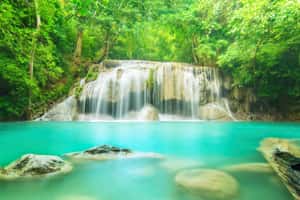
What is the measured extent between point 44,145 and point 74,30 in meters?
11.9

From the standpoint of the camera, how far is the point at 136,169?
283cm

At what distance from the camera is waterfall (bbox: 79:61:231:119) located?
11.9m

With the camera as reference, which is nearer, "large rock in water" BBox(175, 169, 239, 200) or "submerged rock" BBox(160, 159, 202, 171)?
"large rock in water" BBox(175, 169, 239, 200)

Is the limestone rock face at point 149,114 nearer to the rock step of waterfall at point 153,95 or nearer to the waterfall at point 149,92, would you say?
the rock step of waterfall at point 153,95

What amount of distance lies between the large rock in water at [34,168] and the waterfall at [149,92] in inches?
353

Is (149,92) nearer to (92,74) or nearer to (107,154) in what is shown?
(92,74)

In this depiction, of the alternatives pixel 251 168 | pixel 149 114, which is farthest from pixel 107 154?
pixel 149 114

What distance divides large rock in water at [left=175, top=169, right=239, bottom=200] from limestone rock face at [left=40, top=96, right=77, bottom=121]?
31.4 ft

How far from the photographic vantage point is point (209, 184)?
2178 mm

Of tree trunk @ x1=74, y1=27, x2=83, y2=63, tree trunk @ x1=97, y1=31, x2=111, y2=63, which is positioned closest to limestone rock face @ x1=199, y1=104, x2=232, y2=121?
tree trunk @ x1=97, y1=31, x2=111, y2=63

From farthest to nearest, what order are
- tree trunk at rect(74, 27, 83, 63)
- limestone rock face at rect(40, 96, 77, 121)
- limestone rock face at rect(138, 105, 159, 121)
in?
tree trunk at rect(74, 27, 83, 63), limestone rock face at rect(138, 105, 159, 121), limestone rock face at rect(40, 96, 77, 121)

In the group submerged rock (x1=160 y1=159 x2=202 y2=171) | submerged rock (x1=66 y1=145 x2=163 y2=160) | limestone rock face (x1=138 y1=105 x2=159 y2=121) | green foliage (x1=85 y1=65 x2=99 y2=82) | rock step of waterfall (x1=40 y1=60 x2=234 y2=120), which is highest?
green foliage (x1=85 y1=65 x2=99 y2=82)

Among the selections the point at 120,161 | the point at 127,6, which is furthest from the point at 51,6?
the point at 120,161

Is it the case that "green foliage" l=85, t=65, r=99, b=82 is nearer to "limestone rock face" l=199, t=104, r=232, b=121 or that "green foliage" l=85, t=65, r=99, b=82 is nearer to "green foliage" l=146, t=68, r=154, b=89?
"green foliage" l=146, t=68, r=154, b=89
